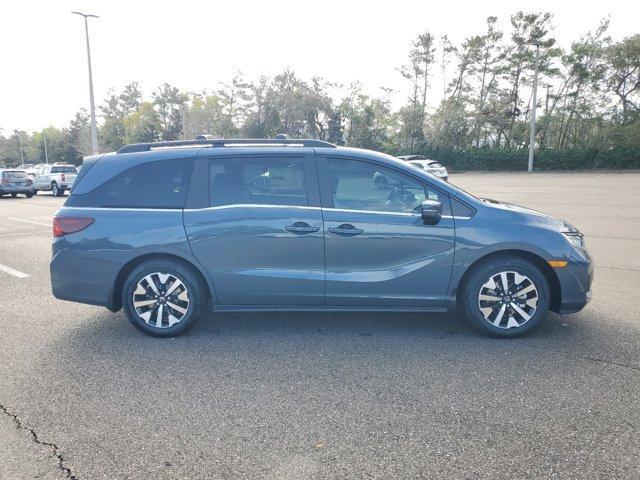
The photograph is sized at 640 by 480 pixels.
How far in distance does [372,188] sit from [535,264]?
5.31 feet

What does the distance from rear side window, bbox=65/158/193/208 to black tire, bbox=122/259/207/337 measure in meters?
0.58

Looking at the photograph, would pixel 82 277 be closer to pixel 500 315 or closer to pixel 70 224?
pixel 70 224

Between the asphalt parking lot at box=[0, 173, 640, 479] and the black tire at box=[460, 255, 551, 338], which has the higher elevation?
the black tire at box=[460, 255, 551, 338]

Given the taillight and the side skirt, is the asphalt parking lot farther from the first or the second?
the taillight

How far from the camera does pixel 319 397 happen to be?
3.40 metres

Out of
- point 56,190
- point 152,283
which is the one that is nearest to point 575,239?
point 152,283

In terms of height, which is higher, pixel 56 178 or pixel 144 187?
pixel 144 187

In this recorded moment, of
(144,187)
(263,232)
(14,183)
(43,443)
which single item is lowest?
(43,443)

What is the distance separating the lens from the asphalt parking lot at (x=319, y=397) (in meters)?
2.68

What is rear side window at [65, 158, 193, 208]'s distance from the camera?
4.60m

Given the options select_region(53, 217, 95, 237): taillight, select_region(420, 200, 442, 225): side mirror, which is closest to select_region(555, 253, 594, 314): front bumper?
select_region(420, 200, 442, 225): side mirror

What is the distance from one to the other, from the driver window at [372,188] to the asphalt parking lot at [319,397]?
1.20 metres

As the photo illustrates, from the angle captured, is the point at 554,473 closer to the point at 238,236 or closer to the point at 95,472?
the point at 95,472

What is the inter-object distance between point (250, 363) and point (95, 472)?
1535 mm
